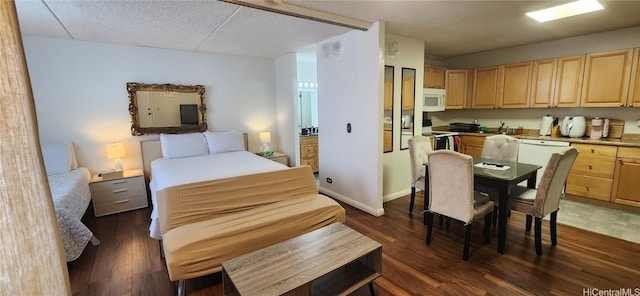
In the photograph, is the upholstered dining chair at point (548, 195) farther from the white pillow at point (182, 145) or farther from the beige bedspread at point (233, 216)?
the white pillow at point (182, 145)

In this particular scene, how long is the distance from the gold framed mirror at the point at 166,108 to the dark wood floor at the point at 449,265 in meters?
1.64

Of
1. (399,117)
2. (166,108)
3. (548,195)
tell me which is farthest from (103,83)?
(548,195)

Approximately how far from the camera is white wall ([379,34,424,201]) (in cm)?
365

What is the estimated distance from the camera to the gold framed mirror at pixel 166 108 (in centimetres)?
391

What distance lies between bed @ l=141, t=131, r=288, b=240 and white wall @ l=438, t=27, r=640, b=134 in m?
3.75

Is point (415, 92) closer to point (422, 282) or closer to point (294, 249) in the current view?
point (422, 282)

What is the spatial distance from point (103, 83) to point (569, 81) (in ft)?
21.3

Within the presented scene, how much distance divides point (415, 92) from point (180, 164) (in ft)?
11.0

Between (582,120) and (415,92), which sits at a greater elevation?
(415,92)

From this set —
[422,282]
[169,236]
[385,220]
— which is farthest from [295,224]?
[385,220]

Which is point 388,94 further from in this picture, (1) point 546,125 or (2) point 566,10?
(1) point 546,125

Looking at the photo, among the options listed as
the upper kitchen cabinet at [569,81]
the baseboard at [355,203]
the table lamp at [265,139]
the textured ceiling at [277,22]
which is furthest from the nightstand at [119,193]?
the upper kitchen cabinet at [569,81]

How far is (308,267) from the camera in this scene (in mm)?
1609

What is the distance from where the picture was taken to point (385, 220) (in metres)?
3.20
